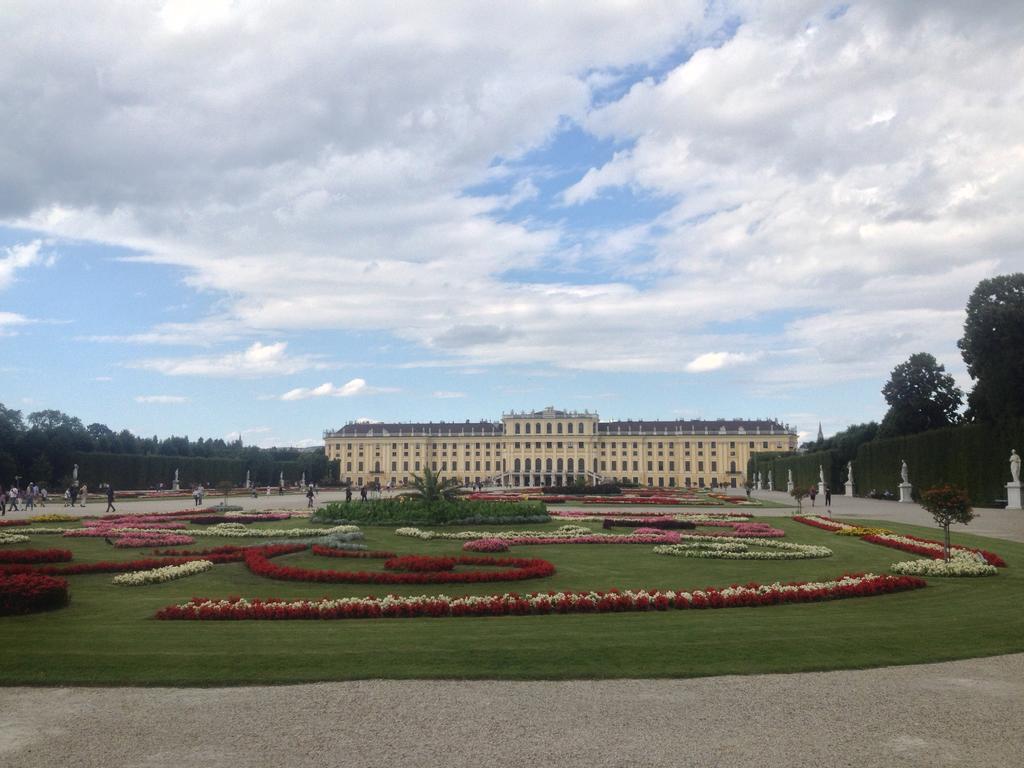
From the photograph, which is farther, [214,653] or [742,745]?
[214,653]

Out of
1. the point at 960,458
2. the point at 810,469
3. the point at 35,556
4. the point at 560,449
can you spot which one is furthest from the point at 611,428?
the point at 35,556

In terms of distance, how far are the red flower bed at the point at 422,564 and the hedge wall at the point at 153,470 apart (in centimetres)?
4892

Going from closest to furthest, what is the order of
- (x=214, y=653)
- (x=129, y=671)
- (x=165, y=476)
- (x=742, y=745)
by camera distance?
1. (x=742, y=745)
2. (x=129, y=671)
3. (x=214, y=653)
4. (x=165, y=476)

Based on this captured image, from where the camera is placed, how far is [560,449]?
5108 inches

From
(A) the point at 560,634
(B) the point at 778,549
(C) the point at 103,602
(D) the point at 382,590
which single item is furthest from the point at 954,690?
(B) the point at 778,549

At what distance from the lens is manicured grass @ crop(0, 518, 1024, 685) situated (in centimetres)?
689

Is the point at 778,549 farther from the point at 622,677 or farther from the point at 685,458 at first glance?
the point at 685,458

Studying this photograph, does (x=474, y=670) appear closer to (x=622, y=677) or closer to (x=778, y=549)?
(x=622, y=677)

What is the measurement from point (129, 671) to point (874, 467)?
4515cm

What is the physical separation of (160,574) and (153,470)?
56.0m

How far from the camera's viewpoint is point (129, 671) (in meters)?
6.86

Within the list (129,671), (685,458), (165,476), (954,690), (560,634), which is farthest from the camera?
(685,458)

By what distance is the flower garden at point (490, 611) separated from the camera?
710 centimetres

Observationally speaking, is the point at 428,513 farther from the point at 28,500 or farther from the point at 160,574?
the point at 28,500
